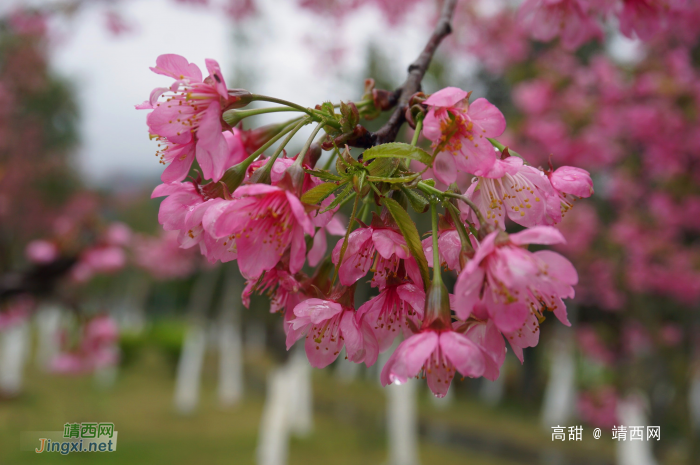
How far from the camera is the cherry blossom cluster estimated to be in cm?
58

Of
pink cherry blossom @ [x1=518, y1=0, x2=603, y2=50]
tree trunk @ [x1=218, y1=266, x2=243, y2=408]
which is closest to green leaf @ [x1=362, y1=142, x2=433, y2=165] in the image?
pink cherry blossom @ [x1=518, y1=0, x2=603, y2=50]

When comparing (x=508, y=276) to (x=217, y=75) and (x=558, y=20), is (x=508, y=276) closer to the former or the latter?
(x=217, y=75)

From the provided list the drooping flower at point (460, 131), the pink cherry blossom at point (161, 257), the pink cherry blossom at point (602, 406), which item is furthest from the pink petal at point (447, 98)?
the pink cherry blossom at point (161, 257)

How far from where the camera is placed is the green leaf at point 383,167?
2.00ft

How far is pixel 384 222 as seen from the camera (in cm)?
66

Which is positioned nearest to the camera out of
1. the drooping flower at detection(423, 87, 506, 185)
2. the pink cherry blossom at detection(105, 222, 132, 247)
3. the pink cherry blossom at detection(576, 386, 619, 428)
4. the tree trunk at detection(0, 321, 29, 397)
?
the drooping flower at detection(423, 87, 506, 185)

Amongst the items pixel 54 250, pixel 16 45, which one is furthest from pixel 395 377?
pixel 16 45

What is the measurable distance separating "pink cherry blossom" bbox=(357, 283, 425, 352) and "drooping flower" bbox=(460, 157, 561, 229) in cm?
16

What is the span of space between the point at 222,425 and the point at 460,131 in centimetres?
955

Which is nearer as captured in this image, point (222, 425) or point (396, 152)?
point (396, 152)

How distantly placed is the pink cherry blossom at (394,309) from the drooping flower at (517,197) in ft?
0.54

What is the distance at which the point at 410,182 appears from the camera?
2.12ft

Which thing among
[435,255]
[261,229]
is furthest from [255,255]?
[435,255]

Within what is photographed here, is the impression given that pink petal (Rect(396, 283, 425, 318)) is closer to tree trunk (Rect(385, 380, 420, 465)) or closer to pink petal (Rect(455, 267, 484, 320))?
pink petal (Rect(455, 267, 484, 320))
